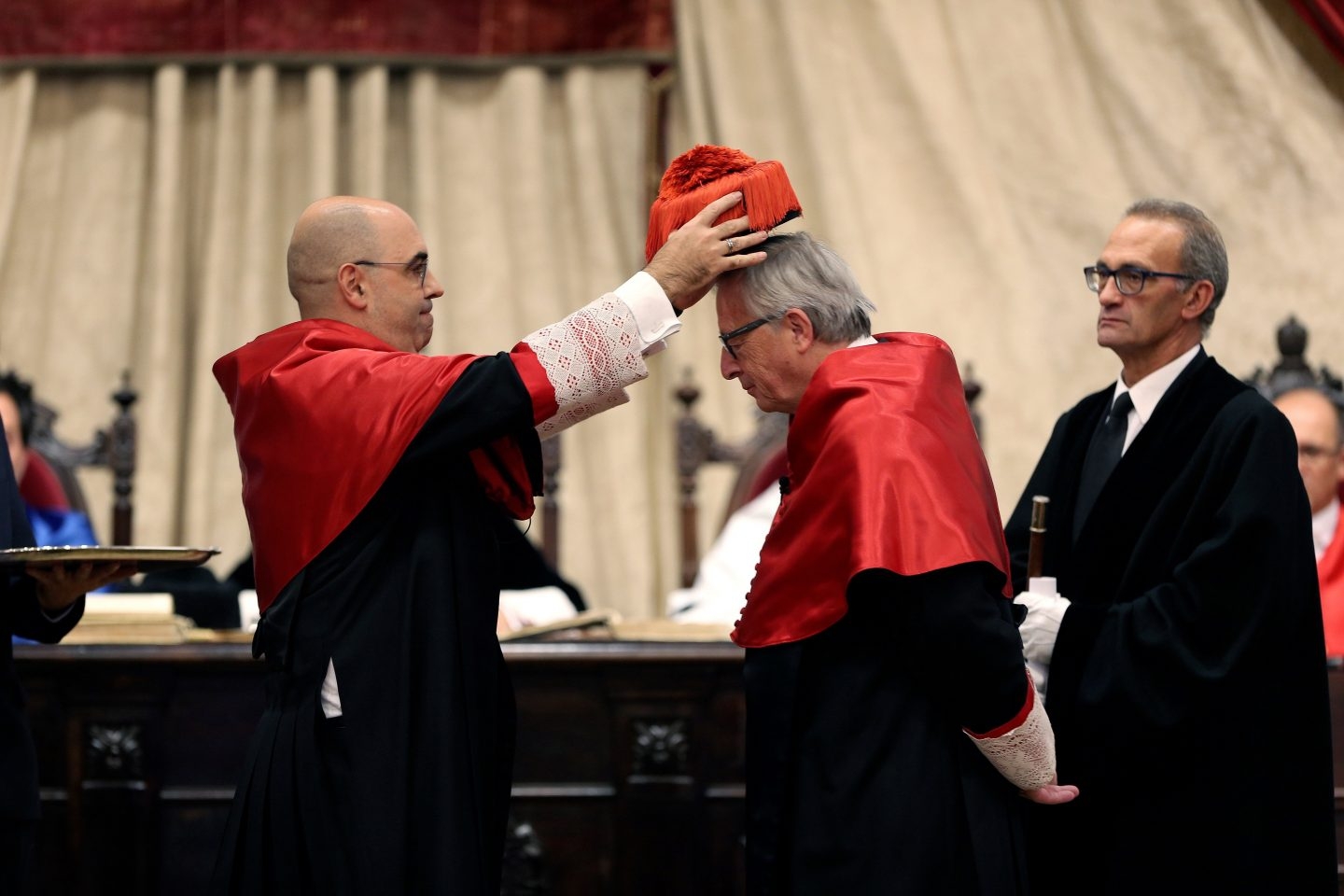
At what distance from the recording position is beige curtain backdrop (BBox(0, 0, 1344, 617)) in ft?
18.7

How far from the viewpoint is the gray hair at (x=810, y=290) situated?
2.21 metres

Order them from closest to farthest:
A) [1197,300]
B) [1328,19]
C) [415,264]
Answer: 1. [415,264]
2. [1197,300]
3. [1328,19]

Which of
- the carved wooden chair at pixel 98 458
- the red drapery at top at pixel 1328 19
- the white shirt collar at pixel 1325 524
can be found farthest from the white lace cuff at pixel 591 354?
the red drapery at top at pixel 1328 19

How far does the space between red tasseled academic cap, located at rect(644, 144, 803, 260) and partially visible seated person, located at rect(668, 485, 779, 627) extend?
2.00 m

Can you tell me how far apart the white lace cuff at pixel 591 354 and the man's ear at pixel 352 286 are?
1.02 ft

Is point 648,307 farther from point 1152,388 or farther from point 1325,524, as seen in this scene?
point 1325,524

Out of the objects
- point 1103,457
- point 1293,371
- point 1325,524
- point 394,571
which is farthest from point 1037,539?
point 1293,371

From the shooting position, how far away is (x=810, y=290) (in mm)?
2213

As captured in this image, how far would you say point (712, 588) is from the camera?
4.50 meters

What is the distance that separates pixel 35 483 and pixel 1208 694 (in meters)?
3.67

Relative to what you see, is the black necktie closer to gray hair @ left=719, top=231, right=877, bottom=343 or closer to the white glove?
the white glove

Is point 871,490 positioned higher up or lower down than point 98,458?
lower down

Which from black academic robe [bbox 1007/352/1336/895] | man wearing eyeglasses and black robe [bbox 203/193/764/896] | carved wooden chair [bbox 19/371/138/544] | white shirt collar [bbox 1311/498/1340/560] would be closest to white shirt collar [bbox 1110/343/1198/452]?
black academic robe [bbox 1007/352/1336/895]

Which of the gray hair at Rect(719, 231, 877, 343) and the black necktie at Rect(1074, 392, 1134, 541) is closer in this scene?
the gray hair at Rect(719, 231, 877, 343)
